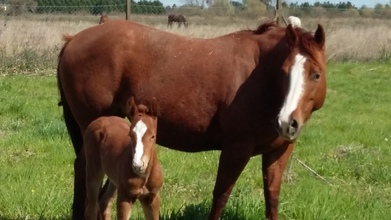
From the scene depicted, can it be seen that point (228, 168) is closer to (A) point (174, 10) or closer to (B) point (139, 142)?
(B) point (139, 142)

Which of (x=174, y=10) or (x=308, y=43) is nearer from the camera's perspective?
(x=308, y=43)

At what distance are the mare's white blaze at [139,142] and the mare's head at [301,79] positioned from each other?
1.00m

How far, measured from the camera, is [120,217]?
183 inches

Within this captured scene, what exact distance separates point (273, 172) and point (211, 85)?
87cm

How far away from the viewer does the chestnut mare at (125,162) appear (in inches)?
170

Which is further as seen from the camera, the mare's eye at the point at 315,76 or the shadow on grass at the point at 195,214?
the shadow on grass at the point at 195,214

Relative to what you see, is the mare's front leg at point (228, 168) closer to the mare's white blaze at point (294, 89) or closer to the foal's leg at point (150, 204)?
the mare's white blaze at point (294, 89)

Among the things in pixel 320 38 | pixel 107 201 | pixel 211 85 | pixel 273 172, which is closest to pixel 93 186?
pixel 107 201

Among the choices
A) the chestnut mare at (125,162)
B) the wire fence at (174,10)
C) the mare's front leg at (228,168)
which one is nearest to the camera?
the chestnut mare at (125,162)

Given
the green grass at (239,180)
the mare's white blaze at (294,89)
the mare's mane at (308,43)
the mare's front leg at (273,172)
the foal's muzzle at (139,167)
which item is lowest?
the green grass at (239,180)

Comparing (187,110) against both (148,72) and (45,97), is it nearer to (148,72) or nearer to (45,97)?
(148,72)

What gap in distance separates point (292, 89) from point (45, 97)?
7.97 meters

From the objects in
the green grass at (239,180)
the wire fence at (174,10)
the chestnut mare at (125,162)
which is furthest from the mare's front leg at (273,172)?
the wire fence at (174,10)

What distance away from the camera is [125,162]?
15.3 ft
